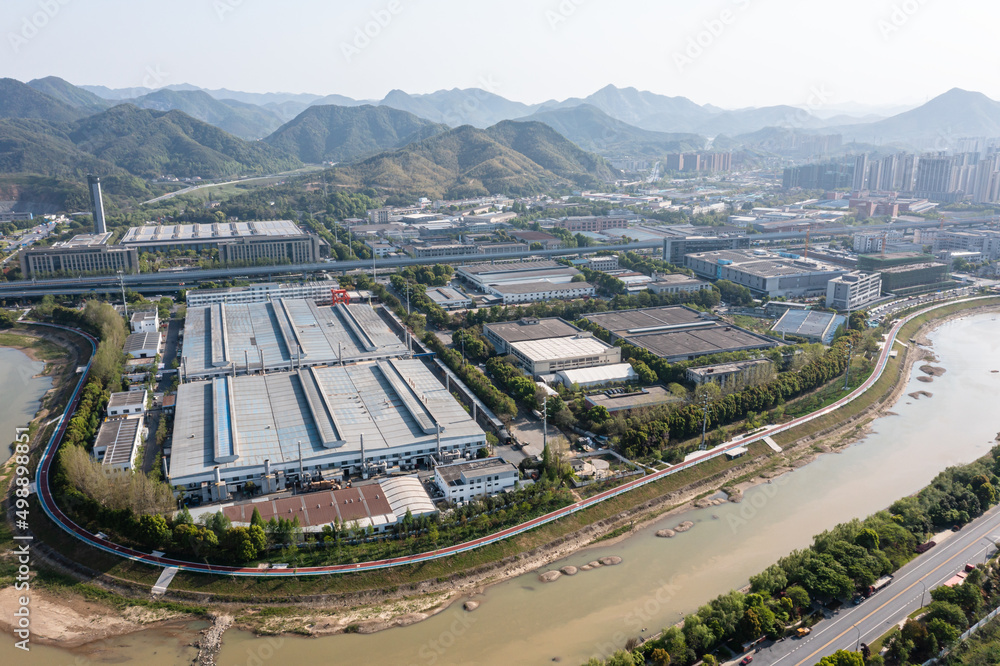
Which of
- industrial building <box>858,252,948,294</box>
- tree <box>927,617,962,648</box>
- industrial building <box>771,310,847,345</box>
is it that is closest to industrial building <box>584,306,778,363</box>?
industrial building <box>771,310,847,345</box>

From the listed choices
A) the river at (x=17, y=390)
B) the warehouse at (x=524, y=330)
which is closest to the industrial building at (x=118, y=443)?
the river at (x=17, y=390)

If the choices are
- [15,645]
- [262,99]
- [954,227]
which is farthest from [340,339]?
[262,99]

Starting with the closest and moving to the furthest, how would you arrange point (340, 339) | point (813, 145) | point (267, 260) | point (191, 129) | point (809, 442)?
point (809, 442) < point (340, 339) < point (267, 260) < point (191, 129) < point (813, 145)

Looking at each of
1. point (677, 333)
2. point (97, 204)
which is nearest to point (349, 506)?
point (677, 333)

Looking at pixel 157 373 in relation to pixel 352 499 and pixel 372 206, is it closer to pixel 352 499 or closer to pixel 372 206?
pixel 352 499

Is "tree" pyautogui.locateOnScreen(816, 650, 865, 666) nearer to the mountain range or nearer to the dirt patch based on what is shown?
the dirt patch

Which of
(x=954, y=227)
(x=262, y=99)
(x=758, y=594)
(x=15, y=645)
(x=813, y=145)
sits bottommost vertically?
(x=15, y=645)

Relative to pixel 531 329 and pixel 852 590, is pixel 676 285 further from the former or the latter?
pixel 852 590

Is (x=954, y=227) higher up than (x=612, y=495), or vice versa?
(x=954, y=227)
